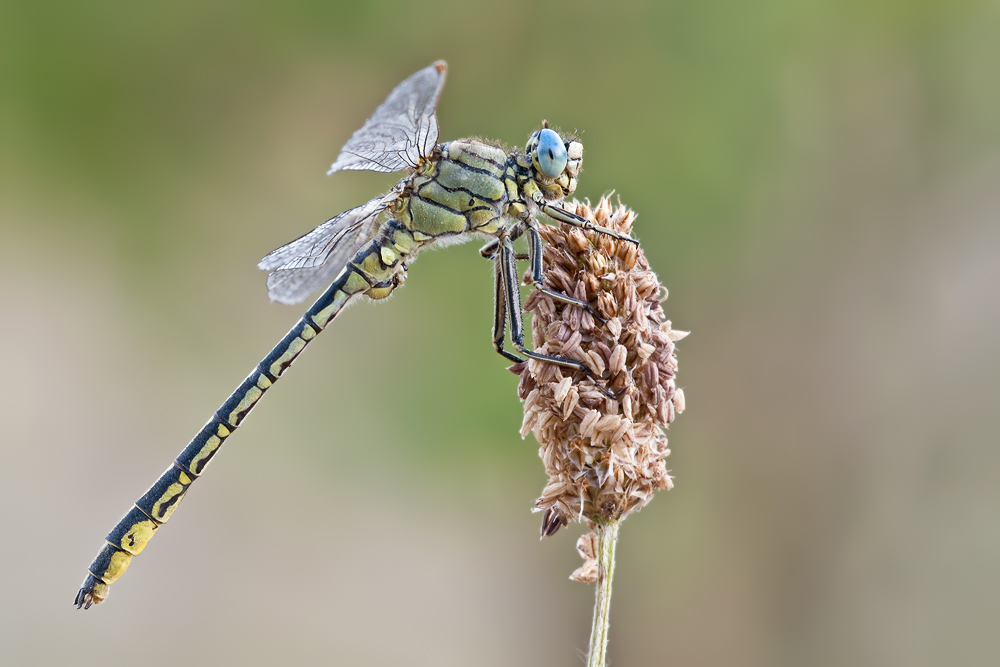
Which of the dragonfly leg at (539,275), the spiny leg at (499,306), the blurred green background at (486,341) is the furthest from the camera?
the blurred green background at (486,341)

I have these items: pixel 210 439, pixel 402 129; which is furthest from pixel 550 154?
pixel 210 439

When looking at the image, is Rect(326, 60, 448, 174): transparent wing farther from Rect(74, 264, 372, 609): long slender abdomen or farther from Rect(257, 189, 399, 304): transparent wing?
Rect(74, 264, 372, 609): long slender abdomen

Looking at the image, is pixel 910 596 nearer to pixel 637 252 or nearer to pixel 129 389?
pixel 637 252

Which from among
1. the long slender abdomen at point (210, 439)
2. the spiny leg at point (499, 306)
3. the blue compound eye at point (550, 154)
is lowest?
the long slender abdomen at point (210, 439)

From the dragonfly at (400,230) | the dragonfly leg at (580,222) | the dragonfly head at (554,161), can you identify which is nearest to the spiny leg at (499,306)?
the dragonfly at (400,230)

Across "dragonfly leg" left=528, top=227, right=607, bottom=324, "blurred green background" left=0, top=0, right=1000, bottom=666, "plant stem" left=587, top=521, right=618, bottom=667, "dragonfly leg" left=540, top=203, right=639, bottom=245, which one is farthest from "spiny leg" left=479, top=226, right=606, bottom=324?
"blurred green background" left=0, top=0, right=1000, bottom=666

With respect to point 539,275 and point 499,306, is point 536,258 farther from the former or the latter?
point 499,306

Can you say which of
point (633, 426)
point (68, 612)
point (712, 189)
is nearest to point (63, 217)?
point (68, 612)

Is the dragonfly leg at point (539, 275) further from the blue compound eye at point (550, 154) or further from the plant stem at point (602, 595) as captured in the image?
the plant stem at point (602, 595)
